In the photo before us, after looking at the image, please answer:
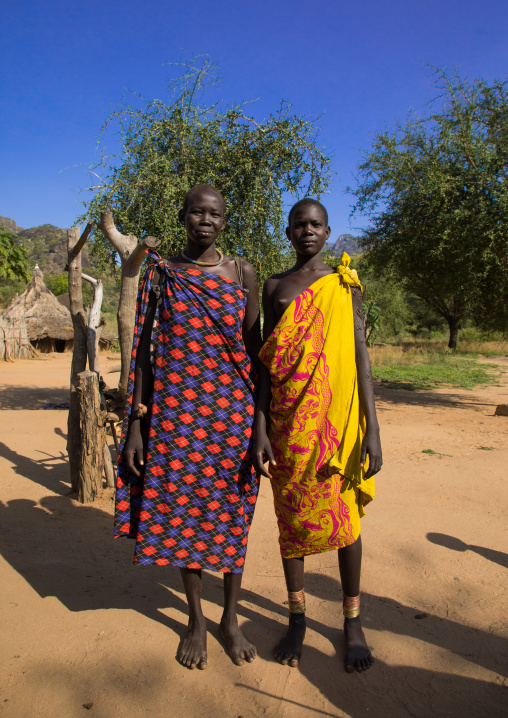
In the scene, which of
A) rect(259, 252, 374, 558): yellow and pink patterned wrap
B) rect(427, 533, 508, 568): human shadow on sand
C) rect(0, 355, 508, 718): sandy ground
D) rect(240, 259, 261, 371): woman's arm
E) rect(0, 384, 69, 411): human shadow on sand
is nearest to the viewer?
rect(0, 355, 508, 718): sandy ground

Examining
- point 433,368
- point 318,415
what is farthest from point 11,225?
point 318,415

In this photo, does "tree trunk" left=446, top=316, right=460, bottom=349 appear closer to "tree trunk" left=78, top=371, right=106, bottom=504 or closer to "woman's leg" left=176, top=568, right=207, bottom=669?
"tree trunk" left=78, top=371, right=106, bottom=504

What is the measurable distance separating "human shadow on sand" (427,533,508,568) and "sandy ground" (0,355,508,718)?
0.01 meters

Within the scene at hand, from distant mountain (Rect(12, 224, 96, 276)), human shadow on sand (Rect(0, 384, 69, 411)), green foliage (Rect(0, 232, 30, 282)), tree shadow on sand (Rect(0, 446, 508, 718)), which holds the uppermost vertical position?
distant mountain (Rect(12, 224, 96, 276))

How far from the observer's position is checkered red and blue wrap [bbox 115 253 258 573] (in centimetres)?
211

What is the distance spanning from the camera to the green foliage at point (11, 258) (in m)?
5.98

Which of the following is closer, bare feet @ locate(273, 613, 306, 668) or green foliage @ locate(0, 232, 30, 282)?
bare feet @ locate(273, 613, 306, 668)

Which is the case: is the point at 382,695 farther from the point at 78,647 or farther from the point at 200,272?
the point at 200,272

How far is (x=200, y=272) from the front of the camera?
2.18m

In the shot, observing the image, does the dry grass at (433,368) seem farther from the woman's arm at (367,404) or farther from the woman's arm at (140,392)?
the woman's arm at (140,392)

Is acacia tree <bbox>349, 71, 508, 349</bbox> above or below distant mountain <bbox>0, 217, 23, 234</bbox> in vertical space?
below

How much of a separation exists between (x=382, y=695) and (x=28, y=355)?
64.1 feet

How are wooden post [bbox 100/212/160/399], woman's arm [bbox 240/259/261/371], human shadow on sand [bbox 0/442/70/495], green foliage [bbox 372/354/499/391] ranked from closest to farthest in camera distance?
woman's arm [bbox 240/259/261/371]
wooden post [bbox 100/212/160/399]
human shadow on sand [bbox 0/442/70/495]
green foliage [bbox 372/354/499/391]

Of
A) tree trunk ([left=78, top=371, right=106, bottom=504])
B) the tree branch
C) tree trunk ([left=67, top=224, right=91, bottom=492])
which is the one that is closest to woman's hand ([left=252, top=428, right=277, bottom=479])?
tree trunk ([left=78, top=371, right=106, bottom=504])
